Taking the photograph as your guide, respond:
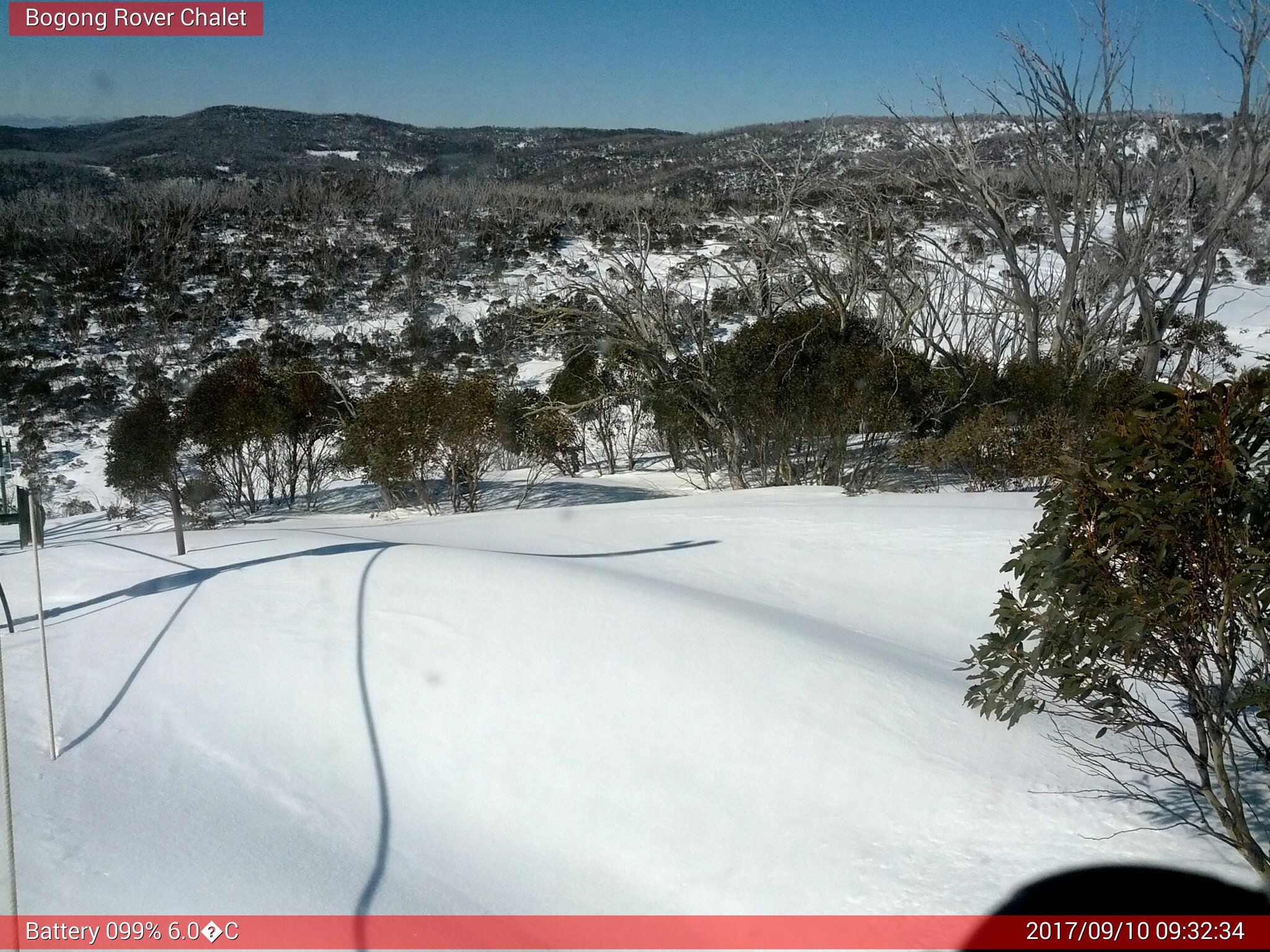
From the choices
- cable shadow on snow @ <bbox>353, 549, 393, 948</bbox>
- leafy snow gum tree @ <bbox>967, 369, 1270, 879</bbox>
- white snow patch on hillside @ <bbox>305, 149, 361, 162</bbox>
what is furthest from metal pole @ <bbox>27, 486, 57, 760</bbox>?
white snow patch on hillside @ <bbox>305, 149, 361, 162</bbox>

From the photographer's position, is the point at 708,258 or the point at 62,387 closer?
the point at 708,258

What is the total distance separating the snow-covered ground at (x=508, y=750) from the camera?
4270mm

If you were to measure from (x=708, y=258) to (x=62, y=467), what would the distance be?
631 inches

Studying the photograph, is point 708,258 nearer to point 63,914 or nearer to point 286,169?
point 63,914

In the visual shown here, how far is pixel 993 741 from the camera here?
5297 mm

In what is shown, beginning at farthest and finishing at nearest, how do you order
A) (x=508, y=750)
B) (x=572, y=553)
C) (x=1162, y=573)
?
(x=572, y=553) → (x=508, y=750) → (x=1162, y=573)

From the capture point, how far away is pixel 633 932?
13.7 feet

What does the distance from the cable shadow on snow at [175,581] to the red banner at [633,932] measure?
4.05 meters

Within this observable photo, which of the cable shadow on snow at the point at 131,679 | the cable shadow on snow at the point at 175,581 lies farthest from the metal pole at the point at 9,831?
the cable shadow on snow at the point at 175,581

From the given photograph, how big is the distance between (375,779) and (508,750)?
72cm

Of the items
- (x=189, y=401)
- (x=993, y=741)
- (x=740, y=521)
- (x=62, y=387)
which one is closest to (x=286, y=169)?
(x=62, y=387)

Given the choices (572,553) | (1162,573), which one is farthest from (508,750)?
(572,553)

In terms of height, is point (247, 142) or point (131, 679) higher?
point (247, 142)

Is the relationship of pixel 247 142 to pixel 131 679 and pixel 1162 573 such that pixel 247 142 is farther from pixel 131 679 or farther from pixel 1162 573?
pixel 1162 573
